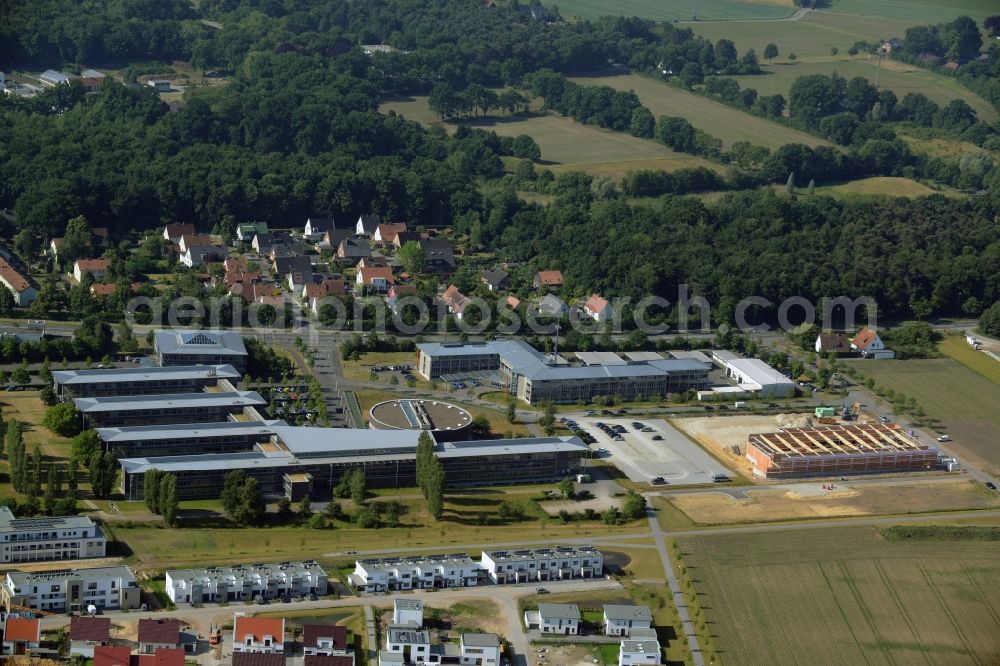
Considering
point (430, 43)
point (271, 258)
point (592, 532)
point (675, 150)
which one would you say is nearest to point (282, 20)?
point (430, 43)

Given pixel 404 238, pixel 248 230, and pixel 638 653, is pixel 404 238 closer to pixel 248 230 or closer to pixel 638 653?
pixel 248 230

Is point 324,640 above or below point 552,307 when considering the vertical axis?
above

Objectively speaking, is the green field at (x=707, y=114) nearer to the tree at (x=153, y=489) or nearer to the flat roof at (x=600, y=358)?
the flat roof at (x=600, y=358)

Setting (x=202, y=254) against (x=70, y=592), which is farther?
(x=202, y=254)

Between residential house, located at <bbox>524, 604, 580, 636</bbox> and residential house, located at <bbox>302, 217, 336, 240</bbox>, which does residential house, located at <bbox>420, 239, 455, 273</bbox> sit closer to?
residential house, located at <bbox>302, 217, 336, 240</bbox>

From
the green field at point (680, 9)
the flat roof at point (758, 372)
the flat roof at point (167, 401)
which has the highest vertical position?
the green field at point (680, 9)

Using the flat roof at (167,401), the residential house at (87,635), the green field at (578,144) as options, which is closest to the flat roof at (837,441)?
the flat roof at (167,401)

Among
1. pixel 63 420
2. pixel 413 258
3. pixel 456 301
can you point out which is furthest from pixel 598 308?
pixel 63 420
